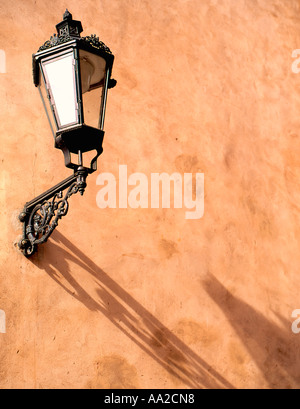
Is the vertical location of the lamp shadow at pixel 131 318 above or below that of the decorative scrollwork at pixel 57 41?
below

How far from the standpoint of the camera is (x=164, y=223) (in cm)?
337

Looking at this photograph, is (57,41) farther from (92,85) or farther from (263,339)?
(263,339)

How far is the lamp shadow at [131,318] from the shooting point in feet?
9.55

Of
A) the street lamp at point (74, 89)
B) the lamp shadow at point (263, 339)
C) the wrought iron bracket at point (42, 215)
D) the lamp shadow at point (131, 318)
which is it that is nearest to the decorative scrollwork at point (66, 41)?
the street lamp at point (74, 89)

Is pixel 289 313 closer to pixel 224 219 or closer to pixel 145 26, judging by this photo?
pixel 224 219

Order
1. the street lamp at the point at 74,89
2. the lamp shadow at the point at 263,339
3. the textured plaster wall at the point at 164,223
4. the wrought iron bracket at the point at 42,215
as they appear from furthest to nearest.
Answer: the lamp shadow at the point at 263,339
the textured plaster wall at the point at 164,223
the wrought iron bracket at the point at 42,215
the street lamp at the point at 74,89

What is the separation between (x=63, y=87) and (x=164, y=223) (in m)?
1.26

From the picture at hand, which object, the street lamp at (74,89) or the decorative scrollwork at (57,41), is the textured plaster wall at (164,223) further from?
the decorative scrollwork at (57,41)

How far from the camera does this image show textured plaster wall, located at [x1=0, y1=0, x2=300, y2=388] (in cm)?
284

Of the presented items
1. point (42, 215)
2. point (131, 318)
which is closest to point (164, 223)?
point (131, 318)

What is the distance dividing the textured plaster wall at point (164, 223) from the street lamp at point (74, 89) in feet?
1.70

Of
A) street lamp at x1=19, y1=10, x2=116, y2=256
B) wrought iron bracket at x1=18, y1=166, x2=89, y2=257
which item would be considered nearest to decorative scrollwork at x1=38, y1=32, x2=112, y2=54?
street lamp at x1=19, y1=10, x2=116, y2=256

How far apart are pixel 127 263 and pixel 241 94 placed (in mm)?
1799
